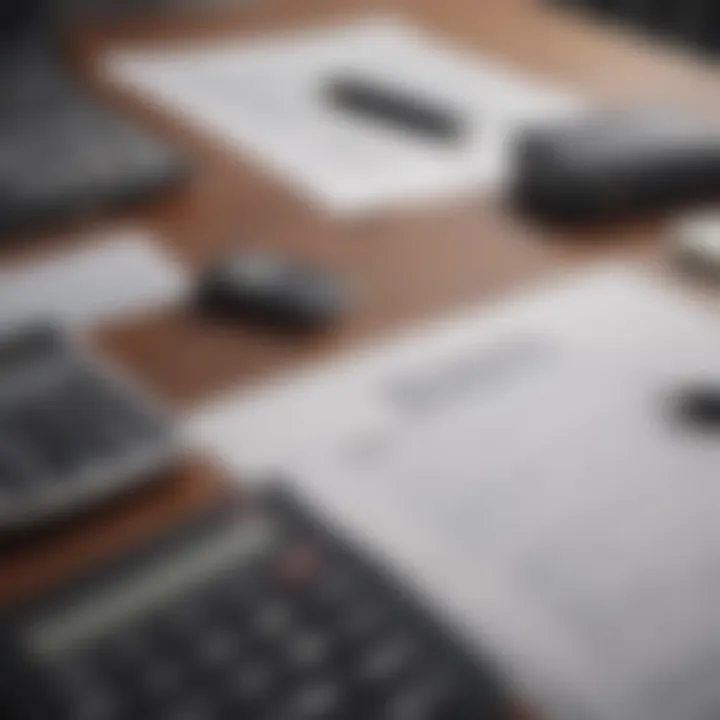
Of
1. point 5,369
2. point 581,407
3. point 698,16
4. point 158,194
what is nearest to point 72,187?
point 158,194

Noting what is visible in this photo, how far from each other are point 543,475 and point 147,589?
7.3 inches

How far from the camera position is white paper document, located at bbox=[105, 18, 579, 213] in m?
0.85

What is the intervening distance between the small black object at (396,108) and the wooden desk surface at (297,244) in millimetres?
109

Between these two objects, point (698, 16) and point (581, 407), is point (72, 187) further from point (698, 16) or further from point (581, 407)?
point (698, 16)

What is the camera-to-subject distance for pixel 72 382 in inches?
23.0

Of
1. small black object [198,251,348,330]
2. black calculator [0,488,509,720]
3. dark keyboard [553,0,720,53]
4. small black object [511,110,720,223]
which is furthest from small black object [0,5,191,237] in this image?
dark keyboard [553,0,720,53]

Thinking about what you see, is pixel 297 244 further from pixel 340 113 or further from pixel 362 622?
pixel 362 622

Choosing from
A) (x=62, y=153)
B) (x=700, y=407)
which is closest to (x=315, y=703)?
(x=700, y=407)

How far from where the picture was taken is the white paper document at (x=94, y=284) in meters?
0.67

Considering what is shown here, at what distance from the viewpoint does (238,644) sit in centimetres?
46

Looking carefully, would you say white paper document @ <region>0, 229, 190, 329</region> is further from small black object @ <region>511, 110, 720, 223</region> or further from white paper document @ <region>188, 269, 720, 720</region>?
small black object @ <region>511, 110, 720, 223</region>

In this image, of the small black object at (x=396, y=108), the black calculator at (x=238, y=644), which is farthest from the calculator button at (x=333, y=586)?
the small black object at (x=396, y=108)

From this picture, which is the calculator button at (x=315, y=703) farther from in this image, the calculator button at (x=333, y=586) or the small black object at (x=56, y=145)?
the small black object at (x=56, y=145)

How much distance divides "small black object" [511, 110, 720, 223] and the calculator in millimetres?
327
